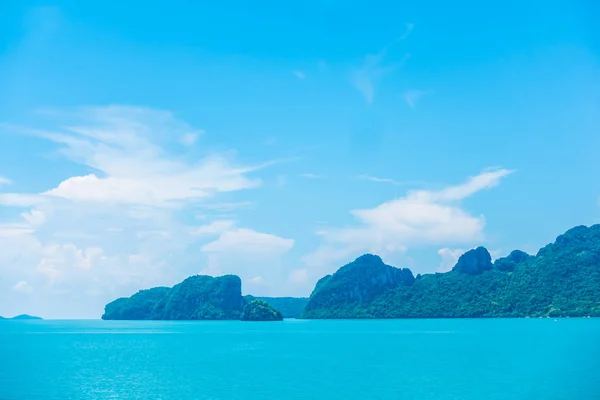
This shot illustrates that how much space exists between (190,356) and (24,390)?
42.6 meters

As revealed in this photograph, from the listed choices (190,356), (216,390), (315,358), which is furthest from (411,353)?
(216,390)

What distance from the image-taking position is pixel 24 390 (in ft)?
189

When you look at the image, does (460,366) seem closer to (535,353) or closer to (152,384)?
(535,353)

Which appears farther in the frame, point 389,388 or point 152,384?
point 152,384

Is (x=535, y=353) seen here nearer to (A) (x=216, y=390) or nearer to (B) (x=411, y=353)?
(B) (x=411, y=353)

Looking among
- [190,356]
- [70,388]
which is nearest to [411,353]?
[190,356]

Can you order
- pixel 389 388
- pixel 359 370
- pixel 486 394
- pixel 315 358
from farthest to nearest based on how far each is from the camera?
pixel 315 358
pixel 359 370
pixel 389 388
pixel 486 394

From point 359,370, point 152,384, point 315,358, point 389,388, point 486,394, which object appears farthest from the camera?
point 315,358

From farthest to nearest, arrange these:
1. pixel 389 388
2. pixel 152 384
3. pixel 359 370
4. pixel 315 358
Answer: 1. pixel 315 358
2. pixel 359 370
3. pixel 152 384
4. pixel 389 388

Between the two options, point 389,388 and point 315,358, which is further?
point 315,358

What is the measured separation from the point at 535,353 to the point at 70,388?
237ft

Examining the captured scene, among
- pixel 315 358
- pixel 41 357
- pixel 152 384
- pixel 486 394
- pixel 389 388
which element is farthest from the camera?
pixel 41 357

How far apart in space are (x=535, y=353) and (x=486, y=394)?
4507 centimetres

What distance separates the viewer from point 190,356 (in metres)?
98.6
